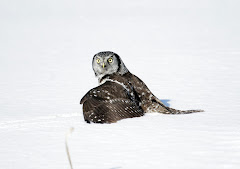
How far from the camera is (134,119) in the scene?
17.8ft

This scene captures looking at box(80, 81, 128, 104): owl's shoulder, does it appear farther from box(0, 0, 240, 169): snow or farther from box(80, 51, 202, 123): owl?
box(0, 0, 240, 169): snow

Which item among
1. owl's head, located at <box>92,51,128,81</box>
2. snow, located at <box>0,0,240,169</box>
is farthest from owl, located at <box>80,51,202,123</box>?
snow, located at <box>0,0,240,169</box>

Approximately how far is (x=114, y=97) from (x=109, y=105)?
16cm

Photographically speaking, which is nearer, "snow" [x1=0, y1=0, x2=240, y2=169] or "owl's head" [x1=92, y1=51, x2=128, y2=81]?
"snow" [x1=0, y1=0, x2=240, y2=169]

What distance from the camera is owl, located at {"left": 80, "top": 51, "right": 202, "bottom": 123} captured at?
525 cm

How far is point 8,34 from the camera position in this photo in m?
23.5

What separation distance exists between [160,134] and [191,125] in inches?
24.2

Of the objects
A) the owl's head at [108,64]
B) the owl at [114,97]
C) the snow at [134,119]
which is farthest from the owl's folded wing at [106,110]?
the owl's head at [108,64]

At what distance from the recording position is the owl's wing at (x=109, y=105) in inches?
206

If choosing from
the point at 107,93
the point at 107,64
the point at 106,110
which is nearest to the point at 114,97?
the point at 107,93

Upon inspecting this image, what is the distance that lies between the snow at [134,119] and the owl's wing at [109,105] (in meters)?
0.15

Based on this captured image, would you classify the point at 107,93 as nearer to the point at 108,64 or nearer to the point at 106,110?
the point at 106,110

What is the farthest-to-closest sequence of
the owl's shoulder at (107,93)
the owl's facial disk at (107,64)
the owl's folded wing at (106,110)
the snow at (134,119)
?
the owl's facial disk at (107,64)
the owl's shoulder at (107,93)
the owl's folded wing at (106,110)
the snow at (134,119)

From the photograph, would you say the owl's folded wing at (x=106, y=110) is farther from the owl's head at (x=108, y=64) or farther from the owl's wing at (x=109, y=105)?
the owl's head at (x=108, y=64)
